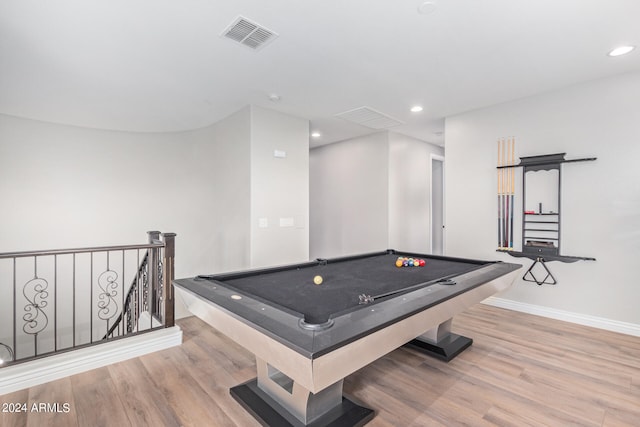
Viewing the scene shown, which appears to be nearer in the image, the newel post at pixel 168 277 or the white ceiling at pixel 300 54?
the white ceiling at pixel 300 54

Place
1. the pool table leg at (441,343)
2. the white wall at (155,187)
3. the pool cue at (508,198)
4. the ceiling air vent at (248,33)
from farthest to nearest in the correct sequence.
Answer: the white wall at (155,187) < the pool cue at (508,198) < the pool table leg at (441,343) < the ceiling air vent at (248,33)

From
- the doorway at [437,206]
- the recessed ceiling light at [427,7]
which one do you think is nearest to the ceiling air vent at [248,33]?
the recessed ceiling light at [427,7]

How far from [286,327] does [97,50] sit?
268 cm

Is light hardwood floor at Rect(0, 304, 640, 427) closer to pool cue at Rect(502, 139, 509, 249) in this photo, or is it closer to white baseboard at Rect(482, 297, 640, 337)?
white baseboard at Rect(482, 297, 640, 337)

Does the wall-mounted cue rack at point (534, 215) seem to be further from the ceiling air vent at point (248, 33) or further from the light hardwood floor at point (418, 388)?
the ceiling air vent at point (248, 33)

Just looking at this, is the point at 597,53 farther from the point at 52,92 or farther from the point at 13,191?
the point at 13,191

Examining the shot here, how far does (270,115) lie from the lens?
391 cm

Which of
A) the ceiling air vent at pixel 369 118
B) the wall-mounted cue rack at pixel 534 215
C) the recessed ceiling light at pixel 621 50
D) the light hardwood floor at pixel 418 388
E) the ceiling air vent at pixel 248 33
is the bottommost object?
the light hardwood floor at pixel 418 388

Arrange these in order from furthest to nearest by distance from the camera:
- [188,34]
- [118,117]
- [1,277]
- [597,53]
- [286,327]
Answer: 1. [118,117]
2. [1,277]
3. [597,53]
4. [188,34]
5. [286,327]

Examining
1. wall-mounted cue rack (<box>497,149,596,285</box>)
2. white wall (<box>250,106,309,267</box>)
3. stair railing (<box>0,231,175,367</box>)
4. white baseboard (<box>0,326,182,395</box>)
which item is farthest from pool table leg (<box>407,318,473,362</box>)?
stair railing (<box>0,231,175,367</box>)

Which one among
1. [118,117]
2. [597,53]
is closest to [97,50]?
[118,117]

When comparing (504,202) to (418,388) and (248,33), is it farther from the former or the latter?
(248,33)

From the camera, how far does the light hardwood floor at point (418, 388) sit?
176 cm

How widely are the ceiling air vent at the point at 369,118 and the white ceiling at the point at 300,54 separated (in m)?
0.23
